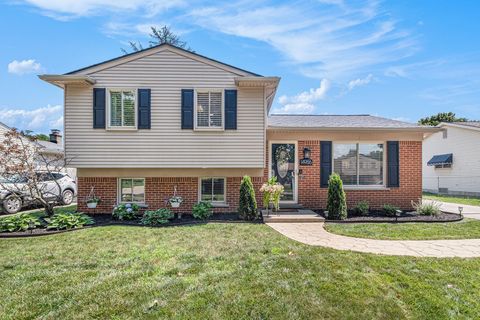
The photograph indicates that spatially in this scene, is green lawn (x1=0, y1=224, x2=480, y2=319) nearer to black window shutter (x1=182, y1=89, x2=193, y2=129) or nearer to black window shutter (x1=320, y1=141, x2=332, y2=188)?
black window shutter (x1=182, y1=89, x2=193, y2=129)

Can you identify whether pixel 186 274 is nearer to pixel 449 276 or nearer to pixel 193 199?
pixel 449 276

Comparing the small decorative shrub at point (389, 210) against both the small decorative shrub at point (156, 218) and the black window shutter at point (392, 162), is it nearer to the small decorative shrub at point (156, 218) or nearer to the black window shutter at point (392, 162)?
the black window shutter at point (392, 162)

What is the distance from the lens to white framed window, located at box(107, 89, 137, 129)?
8859mm

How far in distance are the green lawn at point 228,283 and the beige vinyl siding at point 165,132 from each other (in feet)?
11.9

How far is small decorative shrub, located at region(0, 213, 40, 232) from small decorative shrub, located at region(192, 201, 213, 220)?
426cm

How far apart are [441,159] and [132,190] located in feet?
63.4

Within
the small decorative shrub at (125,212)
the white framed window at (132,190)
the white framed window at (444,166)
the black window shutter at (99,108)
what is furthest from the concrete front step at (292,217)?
the white framed window at (444,166)

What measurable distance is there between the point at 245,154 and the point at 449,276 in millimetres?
5992

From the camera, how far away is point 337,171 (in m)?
9.96

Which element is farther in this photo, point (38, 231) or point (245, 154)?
point (245, 154)

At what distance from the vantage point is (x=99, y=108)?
878 cm

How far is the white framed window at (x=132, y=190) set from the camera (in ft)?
31.5

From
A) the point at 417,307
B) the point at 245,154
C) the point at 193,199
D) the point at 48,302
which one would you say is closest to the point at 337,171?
the point at 245,154

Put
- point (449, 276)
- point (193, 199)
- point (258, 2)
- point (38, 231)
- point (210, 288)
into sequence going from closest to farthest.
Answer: point (210, 288), point (449, 276), point (38, 231), point (258, 2), point (193, 199)
